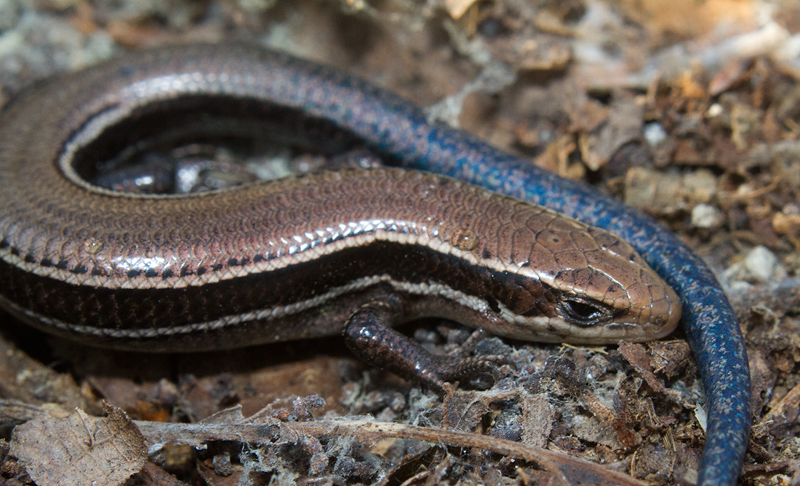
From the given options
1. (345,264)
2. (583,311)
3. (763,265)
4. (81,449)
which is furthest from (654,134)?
(81,449)

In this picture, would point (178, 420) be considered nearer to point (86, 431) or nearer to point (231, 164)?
point (86, 431)

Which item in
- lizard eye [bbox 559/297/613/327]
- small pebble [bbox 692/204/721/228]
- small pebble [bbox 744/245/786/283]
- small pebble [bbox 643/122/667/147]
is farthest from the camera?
small pebble [bbox 643/122/667/147]

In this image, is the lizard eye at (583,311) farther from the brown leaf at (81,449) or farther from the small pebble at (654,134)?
the brown leaf at (81,449)

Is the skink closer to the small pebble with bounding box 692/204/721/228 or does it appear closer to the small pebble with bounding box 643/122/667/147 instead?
the small pebble with bounding box 692/204/721/228

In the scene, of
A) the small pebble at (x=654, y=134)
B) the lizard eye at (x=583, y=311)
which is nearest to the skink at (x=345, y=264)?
the lizard eye at (x=583, y=311)

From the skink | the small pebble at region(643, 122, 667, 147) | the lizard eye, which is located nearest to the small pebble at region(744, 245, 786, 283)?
the skink

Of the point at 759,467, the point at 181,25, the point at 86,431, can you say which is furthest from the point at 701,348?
the point at 181,25

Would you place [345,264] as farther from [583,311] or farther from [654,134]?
[654,134]
